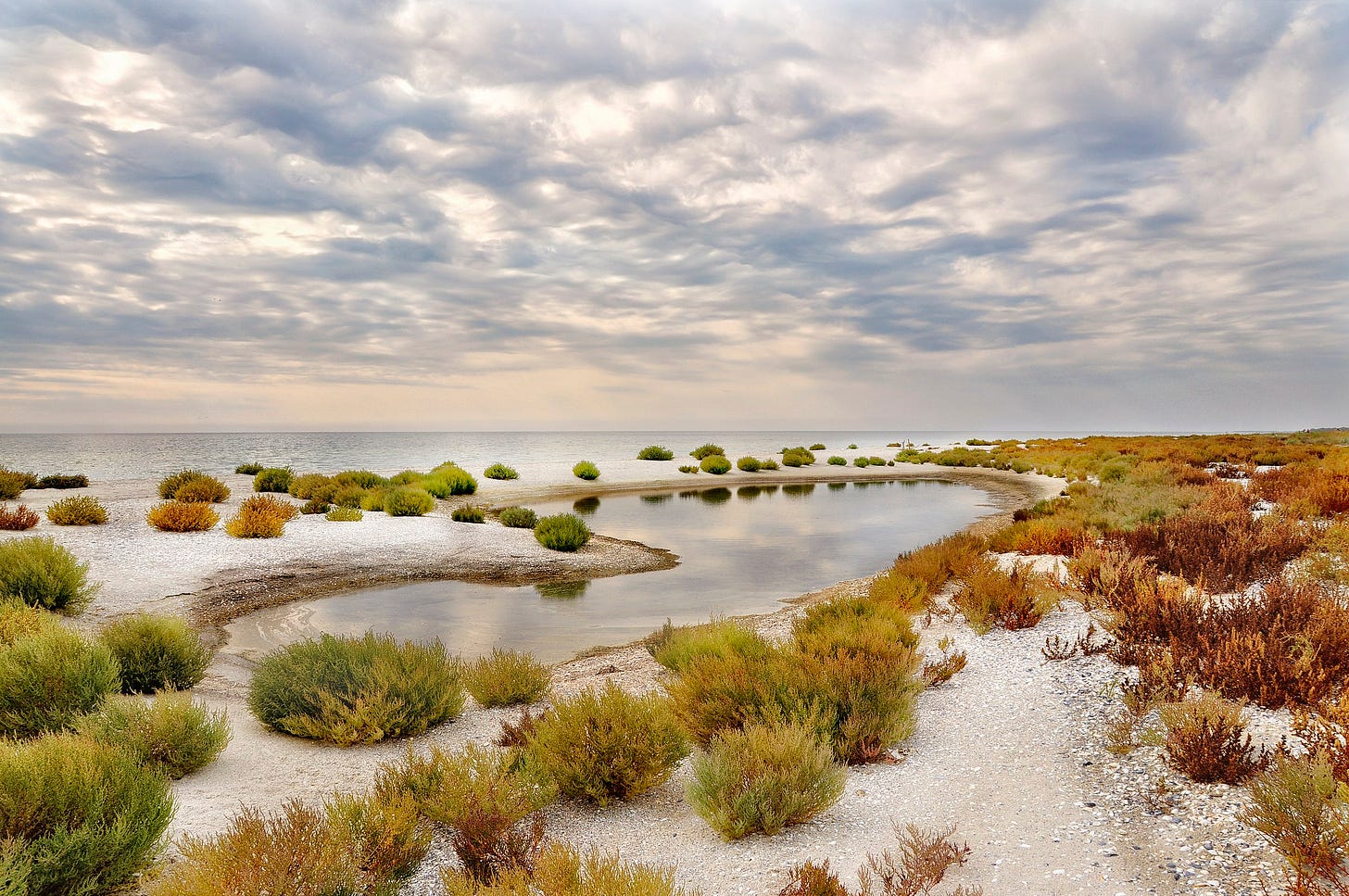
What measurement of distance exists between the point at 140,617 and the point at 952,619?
415 inches

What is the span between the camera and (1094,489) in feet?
73.9

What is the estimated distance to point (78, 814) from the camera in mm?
3719

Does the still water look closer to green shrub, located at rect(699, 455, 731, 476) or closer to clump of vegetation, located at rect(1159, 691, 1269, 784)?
clump of vegetation, located at rect(1159, 691, 1269, 784)

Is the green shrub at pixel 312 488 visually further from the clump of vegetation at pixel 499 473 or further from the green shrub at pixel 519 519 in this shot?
the clump of vegetation at pixel 499 473

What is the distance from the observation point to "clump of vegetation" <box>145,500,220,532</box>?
49.0 ft

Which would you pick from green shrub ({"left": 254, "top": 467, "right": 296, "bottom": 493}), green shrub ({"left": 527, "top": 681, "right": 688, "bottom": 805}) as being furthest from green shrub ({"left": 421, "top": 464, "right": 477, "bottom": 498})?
green shrub ({"left": 527, "top": 681, "right": 688, "bottom": 805})

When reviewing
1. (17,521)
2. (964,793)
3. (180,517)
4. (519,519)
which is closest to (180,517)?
(180,517)

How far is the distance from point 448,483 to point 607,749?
82.4ft

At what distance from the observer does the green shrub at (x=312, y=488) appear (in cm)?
2203

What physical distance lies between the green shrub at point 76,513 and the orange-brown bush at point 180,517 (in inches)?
35.5

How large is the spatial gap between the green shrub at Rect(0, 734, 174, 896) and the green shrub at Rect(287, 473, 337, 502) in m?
18.8

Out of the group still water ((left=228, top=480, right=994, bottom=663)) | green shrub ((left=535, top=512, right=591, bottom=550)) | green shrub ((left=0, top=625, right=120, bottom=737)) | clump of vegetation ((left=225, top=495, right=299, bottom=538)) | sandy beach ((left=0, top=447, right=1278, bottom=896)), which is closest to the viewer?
sandy beach ((left=0, top=447, right=1278, bottom=896))

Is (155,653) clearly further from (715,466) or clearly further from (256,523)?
(715,466)

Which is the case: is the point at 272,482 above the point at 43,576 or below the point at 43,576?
above
